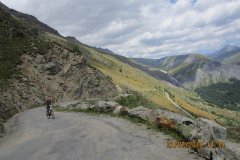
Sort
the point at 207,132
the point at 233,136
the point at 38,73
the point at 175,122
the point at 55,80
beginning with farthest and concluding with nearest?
the point at 55,80 → the point at 38,73 → the point at 233,136 → the point at 175,122 → the point at 207,132

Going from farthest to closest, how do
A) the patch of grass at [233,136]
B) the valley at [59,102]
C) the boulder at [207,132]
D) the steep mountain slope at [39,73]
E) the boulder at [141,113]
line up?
the steep mountain slope at [39,73] < the boulder at [141,113] < the patch of grass at [233,136] < the valley at [59,102] < the boulder at [207,132]

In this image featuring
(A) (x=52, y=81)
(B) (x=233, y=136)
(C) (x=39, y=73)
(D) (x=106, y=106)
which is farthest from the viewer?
(A) (x=52, y=81)

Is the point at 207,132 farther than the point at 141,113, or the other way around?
the point at 141,113

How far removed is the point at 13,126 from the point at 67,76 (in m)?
33.5

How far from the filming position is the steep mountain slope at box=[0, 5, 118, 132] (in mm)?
58281

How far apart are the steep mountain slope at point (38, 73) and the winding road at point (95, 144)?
1017 inches

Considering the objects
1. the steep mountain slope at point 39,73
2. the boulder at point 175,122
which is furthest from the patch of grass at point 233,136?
the steep mountain slope at point 39,73

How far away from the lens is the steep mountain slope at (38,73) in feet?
191

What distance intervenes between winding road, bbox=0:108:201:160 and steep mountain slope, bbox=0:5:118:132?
1017 inches

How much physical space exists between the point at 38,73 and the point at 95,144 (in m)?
47.2

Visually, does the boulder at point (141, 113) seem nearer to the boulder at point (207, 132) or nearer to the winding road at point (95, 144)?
the winding road at point (95, 144)

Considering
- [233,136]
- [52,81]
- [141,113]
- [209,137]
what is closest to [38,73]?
[52,81]

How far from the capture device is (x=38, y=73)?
6706cm

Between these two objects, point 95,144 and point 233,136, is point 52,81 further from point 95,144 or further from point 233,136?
point 95,144
